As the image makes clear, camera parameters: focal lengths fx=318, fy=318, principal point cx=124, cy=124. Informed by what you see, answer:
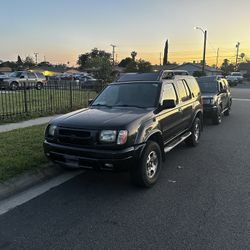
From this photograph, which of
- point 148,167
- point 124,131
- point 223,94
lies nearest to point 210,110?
point 223,94

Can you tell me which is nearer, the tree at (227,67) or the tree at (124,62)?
the tree at (227,67)

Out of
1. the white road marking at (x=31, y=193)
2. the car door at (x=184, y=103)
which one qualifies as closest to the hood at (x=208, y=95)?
the car door at (x=184, y=103)

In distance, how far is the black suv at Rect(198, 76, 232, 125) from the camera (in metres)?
12.1

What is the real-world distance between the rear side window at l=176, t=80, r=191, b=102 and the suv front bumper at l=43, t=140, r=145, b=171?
8.55ft

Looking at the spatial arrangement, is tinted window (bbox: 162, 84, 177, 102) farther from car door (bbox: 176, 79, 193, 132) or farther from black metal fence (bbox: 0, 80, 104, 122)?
black metal fence (bbox: 0, 80, 104, 122)

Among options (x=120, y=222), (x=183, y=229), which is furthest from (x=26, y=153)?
(x=183, y=229)

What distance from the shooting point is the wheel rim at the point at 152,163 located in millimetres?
5270

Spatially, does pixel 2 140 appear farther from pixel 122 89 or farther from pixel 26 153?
pixel 122 89

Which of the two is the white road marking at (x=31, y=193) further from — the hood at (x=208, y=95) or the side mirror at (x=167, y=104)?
the hood at (x=208, y=95)

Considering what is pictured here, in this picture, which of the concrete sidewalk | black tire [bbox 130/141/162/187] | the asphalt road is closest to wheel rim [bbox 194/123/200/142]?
the asphalt road

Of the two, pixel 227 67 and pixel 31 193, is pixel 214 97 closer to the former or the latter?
pixel 31 193

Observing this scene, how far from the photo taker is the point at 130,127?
4.86 meters

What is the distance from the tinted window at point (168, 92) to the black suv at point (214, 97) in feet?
18.4

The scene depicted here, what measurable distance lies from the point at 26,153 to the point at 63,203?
2207mm
